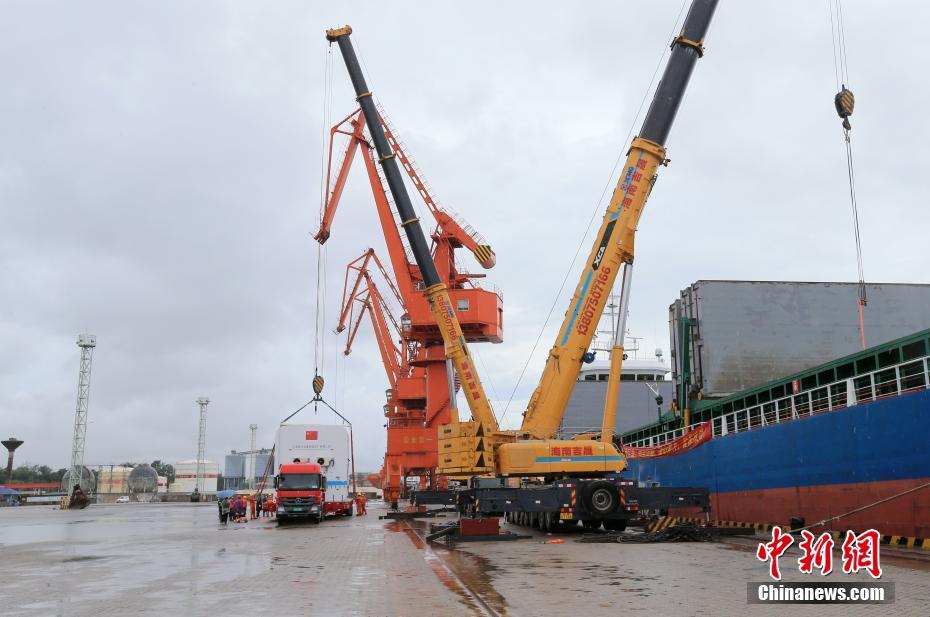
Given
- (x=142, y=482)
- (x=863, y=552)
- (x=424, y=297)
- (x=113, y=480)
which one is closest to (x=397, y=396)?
(x=424, y=297)

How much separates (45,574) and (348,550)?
21.7 ft

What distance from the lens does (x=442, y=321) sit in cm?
2586

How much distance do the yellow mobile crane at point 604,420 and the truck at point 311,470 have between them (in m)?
10.6

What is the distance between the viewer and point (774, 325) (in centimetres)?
3141

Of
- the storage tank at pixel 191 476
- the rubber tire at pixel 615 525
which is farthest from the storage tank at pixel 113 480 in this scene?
the rubber tire at pixel 615 525

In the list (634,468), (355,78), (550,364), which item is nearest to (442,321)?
(550,364)

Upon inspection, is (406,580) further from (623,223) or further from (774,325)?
(774,325)

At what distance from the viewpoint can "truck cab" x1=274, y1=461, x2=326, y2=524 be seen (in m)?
31.1

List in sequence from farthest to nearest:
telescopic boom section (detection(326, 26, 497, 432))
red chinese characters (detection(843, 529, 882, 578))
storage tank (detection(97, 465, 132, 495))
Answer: storage tank (detection(97, 465, 132, 495)), telescopic boom section (detection(326, 26, 497, 432)), red chinese characters (detection(843, 529, 882, 578))

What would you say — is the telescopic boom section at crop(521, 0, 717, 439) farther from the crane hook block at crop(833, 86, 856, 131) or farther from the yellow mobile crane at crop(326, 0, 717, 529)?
the crane hook block at crop(833, 86, 856, 131)

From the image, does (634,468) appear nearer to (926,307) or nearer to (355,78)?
(926,307)

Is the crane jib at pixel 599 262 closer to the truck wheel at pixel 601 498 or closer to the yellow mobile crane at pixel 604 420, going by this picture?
the yellow mobile crane at pixel 604 420

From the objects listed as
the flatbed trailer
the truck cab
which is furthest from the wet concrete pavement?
the truck cab

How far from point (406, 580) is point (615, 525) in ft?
37.4
